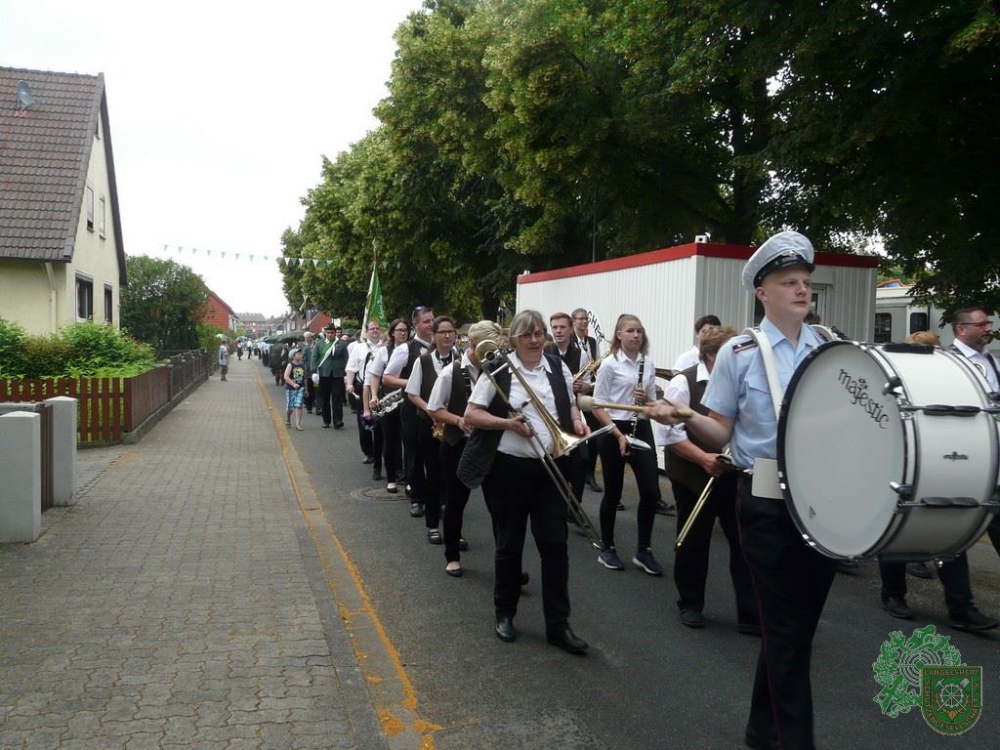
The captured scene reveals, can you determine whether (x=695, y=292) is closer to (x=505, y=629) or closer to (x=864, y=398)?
(x=505, y=629)

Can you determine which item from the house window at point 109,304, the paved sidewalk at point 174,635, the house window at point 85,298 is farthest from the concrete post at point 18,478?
the house window at point 109,304

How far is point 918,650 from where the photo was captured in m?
5.36

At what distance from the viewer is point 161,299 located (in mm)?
39344

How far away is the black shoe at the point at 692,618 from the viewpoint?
5.64 m

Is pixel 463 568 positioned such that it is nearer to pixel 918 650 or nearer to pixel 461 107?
pixel 918 650

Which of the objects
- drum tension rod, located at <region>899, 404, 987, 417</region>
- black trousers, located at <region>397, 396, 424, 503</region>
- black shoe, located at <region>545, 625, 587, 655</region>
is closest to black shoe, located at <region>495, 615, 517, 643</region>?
black shoe, located at <region>545, 625, 587, 655</region>

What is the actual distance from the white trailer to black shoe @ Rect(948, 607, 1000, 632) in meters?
5.99

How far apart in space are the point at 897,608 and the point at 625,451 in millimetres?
2116

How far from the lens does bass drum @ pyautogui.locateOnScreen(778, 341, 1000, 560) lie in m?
2.82

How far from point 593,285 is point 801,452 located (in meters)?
11.0

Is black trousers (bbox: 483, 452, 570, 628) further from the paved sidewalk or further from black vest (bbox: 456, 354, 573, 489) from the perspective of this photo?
the paved sidewalk

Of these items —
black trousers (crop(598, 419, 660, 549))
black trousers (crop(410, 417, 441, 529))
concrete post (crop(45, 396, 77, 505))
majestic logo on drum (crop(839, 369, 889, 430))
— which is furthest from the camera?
concrete post (crop(45, 396, 77, 505))

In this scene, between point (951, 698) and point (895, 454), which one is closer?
point (895, 454)

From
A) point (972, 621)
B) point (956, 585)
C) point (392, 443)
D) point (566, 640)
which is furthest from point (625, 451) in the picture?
point (392, 443)
